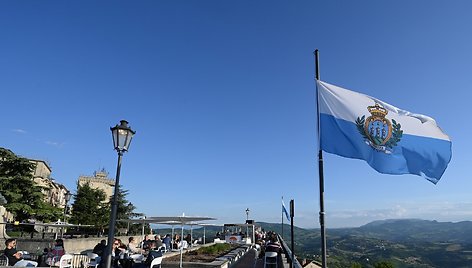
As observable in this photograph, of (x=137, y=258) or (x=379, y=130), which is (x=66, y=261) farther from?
(x=379, y=130)

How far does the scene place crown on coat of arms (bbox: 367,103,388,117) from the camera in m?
7.41

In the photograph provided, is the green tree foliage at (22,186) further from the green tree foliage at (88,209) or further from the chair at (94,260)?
the chair at (94,260)

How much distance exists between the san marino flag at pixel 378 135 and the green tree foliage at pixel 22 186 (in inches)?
1268

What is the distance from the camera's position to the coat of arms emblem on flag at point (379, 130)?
7191 millimetres

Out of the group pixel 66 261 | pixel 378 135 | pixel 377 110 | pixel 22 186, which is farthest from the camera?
pixel 22 186

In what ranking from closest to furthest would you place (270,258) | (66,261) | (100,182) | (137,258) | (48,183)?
(66,261) → (137,258) → (270,258) → (48,183) → (100,182)

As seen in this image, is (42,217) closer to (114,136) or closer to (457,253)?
(114,136)

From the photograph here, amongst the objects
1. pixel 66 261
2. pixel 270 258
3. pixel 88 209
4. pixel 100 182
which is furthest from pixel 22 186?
pixel 100 182

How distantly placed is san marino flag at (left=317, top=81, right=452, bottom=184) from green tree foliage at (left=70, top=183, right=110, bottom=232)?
4729 cm

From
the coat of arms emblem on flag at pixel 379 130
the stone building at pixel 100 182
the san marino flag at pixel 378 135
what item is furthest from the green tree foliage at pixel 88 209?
the coat of arms emblem on flag at pixel 379 130

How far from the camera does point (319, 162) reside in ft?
22.1

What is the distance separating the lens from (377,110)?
24.4 ft

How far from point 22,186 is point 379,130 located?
3441cm

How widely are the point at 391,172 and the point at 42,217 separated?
34.3 metres
